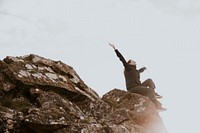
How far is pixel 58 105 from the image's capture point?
59.4ft

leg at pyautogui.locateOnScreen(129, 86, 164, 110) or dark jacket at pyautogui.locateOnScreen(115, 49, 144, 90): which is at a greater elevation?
dark jacket at pyautogui.locateOnScreen(115, 49, 144, 90)

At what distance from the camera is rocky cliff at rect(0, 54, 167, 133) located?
16.3m

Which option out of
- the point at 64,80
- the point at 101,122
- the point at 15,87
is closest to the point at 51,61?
the point at 64,80

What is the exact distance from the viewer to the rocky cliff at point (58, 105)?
1630 cm

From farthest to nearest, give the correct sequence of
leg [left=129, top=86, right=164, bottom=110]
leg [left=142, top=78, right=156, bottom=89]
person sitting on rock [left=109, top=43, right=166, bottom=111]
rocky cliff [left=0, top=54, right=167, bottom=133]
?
leg [left=142, top=78, right=156, bottom=89]
person sitting on rock [left=109, top=43, right=166, bottom=111]
leg [left=129, top=86, right=164, bottom=110]
rocky cliff [left=0, top=54, right=167, bottom=133]

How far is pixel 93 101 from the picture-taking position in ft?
65.5

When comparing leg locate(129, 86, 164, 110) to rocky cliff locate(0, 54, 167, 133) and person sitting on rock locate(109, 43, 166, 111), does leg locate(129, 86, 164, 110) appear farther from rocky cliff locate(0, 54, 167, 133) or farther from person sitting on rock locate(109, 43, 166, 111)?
rocky cliff locate(0, 54, 167, 133)

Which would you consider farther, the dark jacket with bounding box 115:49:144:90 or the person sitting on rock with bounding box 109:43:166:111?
the dark jacket with bounding box 115:49:144:90

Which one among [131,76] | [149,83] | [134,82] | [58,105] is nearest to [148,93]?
[149,83]

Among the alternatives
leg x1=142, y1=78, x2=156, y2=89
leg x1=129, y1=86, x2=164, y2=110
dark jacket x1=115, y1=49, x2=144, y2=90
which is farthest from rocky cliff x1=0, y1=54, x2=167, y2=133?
leg x1=142, y1=78, x2=156, y2=89

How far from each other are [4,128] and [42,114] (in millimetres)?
1927

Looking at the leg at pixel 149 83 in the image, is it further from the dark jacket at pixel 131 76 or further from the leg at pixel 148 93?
the leg at pixel 148 93

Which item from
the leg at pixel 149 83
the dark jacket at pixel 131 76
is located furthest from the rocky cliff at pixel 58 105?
the leg at pixel 149 83

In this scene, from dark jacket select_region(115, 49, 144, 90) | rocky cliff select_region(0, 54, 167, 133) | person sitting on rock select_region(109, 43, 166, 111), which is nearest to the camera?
rocky cliff select_region(0, 54, 167, 133)
